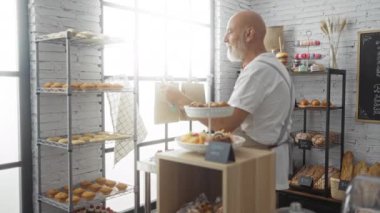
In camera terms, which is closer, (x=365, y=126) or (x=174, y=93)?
(x=174, y=93)

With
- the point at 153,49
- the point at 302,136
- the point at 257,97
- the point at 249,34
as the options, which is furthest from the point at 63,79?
the point at 302,136

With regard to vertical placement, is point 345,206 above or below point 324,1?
below

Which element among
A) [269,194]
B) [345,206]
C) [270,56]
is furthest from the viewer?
[270,56]

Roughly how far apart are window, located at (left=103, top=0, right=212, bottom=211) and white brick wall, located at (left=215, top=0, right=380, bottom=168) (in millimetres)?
310

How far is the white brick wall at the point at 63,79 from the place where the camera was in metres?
2.80

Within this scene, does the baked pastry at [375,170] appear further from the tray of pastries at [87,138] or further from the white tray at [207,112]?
the white tray at [207,112]

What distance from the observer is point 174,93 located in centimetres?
178

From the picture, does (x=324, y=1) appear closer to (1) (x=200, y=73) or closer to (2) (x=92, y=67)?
(1) (x=200, y=73)

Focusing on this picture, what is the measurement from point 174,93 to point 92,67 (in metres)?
1.61

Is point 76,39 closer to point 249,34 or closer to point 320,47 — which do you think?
point 249,34

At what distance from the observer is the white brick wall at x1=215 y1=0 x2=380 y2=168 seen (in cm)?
415

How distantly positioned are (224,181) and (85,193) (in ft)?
5.81

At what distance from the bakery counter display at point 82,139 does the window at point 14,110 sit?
24 centimetres

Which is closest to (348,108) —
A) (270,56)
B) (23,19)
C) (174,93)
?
(270,56)
